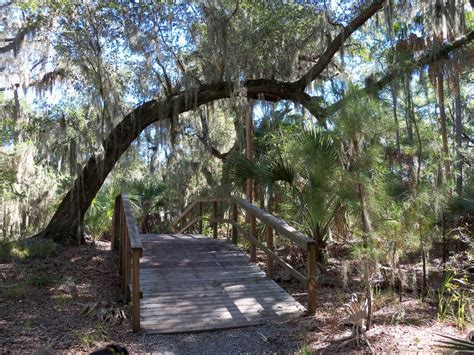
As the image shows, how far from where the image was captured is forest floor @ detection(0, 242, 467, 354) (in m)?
4.10

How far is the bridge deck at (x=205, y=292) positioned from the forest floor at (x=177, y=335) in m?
0.21

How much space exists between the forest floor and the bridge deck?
0.21m

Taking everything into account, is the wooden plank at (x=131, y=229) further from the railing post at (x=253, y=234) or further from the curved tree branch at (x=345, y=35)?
the curved tree branch at (x=345, y=35)

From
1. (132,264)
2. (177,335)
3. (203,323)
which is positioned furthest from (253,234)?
(177,335)

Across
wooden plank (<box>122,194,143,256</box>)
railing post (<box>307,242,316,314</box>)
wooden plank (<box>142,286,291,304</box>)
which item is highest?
wooden plank (<box>122,194,143,256</box>)

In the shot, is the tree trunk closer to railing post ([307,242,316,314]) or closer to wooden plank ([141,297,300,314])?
wooden plank ([141,297,300,314])

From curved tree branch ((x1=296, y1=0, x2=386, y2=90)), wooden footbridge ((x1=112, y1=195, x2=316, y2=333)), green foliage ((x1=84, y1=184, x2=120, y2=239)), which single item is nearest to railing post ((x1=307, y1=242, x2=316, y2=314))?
wooden footbridge ((x1=112, y1=195, x2=316, y2=333))

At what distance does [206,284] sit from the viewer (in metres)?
6.00

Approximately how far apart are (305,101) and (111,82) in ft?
13.3

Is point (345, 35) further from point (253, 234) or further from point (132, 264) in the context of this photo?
point (132, 264)

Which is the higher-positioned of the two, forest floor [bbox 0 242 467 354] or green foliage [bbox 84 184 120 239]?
green foliage [bbox 84 184 120 239]

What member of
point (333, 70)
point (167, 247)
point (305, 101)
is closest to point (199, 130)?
point (333, 70)

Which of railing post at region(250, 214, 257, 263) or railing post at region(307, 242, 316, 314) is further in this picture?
railing post at region(250, 214, 257, 263)

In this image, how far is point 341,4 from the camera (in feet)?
33.4
